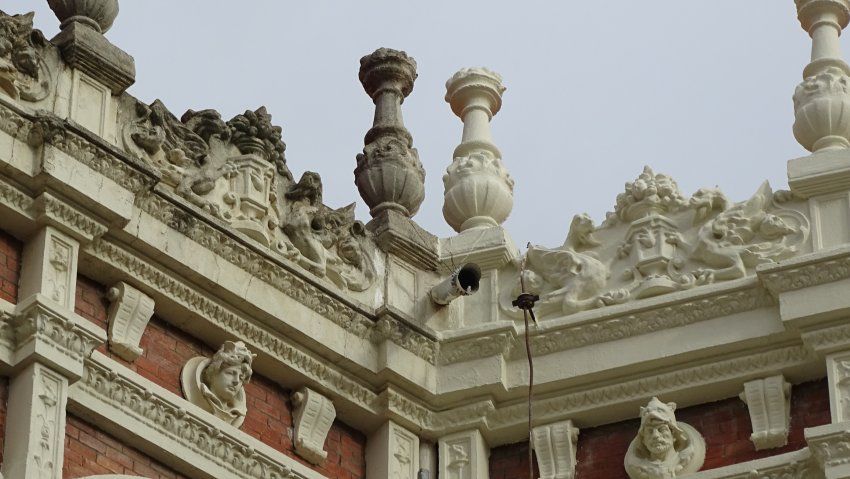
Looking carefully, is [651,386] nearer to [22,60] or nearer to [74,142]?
[74,142]

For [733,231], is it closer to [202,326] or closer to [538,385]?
[538,385]

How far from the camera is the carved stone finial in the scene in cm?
1859

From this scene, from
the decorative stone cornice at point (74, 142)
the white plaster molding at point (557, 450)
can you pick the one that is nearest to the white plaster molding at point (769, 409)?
the white plaster molding at point (557, 450)

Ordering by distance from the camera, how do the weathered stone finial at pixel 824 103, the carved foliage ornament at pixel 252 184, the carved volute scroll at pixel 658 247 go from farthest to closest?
the weathered stone finial at pixel 824 103, the carved volute scroll at pixel 658 247, the carved foliage ornament at pixel 252 184

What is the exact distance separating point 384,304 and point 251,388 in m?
1.17

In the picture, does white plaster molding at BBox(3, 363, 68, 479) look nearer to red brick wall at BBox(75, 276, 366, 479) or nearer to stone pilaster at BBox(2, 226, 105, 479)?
stone pilaster at BBox(2, 226, 105, 479)

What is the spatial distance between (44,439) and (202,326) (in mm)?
1808

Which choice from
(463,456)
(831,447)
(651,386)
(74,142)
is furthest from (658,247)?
(74,142)

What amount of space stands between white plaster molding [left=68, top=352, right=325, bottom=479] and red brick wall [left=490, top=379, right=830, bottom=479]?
167cm

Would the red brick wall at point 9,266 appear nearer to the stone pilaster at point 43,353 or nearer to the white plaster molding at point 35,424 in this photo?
the stone pilaster at point 43,353

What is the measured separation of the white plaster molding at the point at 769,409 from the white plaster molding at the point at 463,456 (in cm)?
164

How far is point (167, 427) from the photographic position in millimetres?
17859

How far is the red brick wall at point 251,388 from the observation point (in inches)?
709

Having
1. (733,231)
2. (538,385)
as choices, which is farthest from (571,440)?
(733,231)
